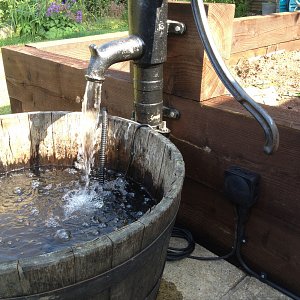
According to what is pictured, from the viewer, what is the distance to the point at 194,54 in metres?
1.84

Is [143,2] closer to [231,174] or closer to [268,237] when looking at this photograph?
[231,174]

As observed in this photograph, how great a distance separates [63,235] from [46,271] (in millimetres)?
566

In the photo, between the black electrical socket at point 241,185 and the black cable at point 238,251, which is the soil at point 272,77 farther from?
the black cable at point 238,251

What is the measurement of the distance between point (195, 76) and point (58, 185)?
33.9 inches

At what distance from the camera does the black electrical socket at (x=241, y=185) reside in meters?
1.72

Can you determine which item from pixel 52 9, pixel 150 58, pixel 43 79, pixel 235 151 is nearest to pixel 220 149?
pixel 235 151

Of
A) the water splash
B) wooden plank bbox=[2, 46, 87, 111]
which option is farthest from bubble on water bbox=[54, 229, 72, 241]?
wooden plank bbox=[2, 46, 87, 111]

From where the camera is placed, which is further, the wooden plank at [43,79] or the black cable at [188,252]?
the wooden plank at [43,79]

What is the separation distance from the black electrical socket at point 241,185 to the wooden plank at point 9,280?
42.3 inches

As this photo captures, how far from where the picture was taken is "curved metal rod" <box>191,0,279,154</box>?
4.45 ft

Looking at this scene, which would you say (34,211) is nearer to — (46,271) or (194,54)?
(46,271)

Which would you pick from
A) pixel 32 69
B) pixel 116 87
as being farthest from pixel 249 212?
pixel 32 69

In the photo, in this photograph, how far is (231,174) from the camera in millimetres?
1770

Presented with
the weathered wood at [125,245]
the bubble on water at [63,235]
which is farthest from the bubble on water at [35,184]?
the weathered wood at [125,245]
